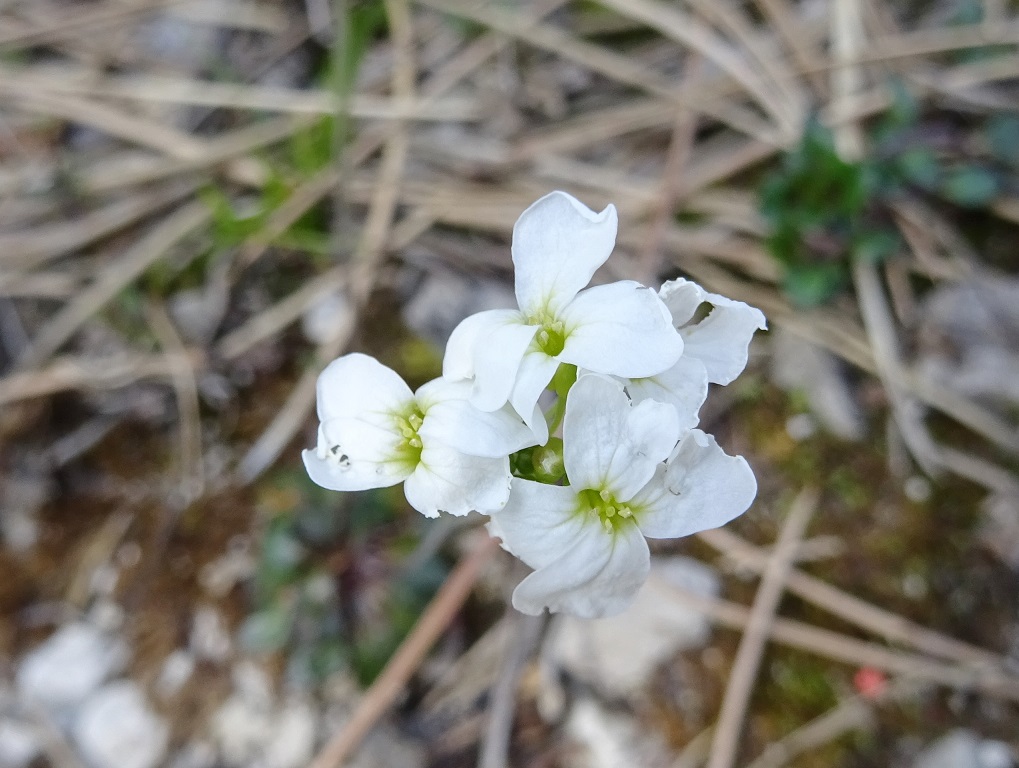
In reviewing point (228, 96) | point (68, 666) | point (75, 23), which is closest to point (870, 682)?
point (68, 666)

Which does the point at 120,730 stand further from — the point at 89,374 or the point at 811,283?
the point at 811,283

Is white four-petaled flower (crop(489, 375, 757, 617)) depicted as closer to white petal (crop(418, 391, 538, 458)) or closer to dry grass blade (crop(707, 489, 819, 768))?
white petal (crop(418, 391, 538, 458))

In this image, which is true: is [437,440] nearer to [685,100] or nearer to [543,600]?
[543,600]

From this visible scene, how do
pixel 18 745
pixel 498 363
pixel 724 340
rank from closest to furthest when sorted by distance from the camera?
pixel 498 363
pixel 724 340
pixel 18 745

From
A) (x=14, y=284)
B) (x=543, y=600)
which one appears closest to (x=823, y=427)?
(x=543, y=600)

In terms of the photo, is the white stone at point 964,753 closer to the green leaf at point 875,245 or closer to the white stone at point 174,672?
the green leaf at point 875,245

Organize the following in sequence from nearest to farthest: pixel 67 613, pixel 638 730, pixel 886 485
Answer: pixel 638 730 → pixel 886 485 → pixel 67 613

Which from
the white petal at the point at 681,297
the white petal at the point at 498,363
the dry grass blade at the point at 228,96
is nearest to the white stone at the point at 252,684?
the white petal at the point at 498,363
